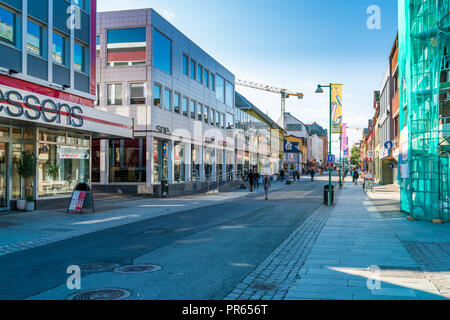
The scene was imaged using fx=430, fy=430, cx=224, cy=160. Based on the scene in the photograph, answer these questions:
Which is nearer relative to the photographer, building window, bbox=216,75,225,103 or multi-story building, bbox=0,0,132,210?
multi-story building, bbox=0,0,132,210

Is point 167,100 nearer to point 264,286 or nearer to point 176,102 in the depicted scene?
point 176,102

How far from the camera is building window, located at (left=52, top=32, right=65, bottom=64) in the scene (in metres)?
18.1

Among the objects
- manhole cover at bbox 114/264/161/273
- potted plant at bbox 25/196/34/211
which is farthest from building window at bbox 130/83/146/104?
manhole cover at bbox 114/264/161/273

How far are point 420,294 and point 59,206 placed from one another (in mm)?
16216

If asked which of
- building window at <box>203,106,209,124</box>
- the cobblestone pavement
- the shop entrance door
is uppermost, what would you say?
building window at <box>203,106,209,124</box>

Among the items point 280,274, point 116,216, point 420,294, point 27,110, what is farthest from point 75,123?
point 420,294

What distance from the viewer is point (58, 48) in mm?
18391

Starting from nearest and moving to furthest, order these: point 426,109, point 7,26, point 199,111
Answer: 1. point 426,109
2. point 7,26
3. point 199,111

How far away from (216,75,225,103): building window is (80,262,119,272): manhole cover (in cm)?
3519

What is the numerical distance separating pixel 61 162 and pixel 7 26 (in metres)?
6.19

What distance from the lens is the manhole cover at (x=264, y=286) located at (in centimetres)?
619

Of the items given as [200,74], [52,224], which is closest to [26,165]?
[52,224]

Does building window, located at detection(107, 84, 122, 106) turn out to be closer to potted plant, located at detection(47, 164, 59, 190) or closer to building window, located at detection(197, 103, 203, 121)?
building window, located at detection(197, 103, 203, 121)

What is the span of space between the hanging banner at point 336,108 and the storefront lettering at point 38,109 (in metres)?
12.4
